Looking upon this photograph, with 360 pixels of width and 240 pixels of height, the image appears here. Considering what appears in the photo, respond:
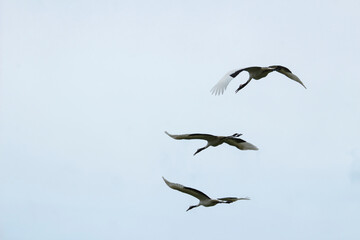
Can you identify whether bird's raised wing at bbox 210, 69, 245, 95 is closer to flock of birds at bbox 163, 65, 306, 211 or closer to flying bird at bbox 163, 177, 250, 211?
flock of birds at bbox 163, 65, 306, 211

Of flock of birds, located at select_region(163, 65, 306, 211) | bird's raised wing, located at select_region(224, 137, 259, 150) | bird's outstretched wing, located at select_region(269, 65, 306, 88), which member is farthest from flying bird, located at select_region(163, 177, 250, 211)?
bird's outstretched wing, located at select_region(269, 65, 306, 88)

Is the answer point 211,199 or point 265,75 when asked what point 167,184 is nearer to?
point 211,199

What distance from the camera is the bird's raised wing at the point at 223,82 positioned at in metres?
42.4

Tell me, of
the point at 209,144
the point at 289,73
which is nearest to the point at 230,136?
the point at 209,144

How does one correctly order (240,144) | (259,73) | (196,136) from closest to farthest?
(196,136), (259,73), (240,144)

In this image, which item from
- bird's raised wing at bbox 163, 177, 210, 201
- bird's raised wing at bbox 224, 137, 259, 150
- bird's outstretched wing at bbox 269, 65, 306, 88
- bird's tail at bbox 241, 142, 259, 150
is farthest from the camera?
bird's tail at bbox 241, 142, 259, 150

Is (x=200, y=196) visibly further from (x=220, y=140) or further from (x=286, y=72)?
(x=286, y=72)

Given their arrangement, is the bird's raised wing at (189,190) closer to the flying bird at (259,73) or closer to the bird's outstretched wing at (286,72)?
the flying bird at (259,73)

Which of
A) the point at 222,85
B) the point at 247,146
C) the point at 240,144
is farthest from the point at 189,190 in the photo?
the point at 222,85

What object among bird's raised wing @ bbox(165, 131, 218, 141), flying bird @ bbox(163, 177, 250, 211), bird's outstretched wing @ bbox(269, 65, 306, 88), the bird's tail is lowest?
flying bird @ bbox(163, 177, 250, 211)

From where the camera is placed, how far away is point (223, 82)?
141 feet

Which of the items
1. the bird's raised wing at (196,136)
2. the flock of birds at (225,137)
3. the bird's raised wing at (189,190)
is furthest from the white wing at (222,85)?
the bird's raised wing at (189,190)

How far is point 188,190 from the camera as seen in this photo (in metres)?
44.6

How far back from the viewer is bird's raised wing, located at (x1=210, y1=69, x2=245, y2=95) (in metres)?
42.4
